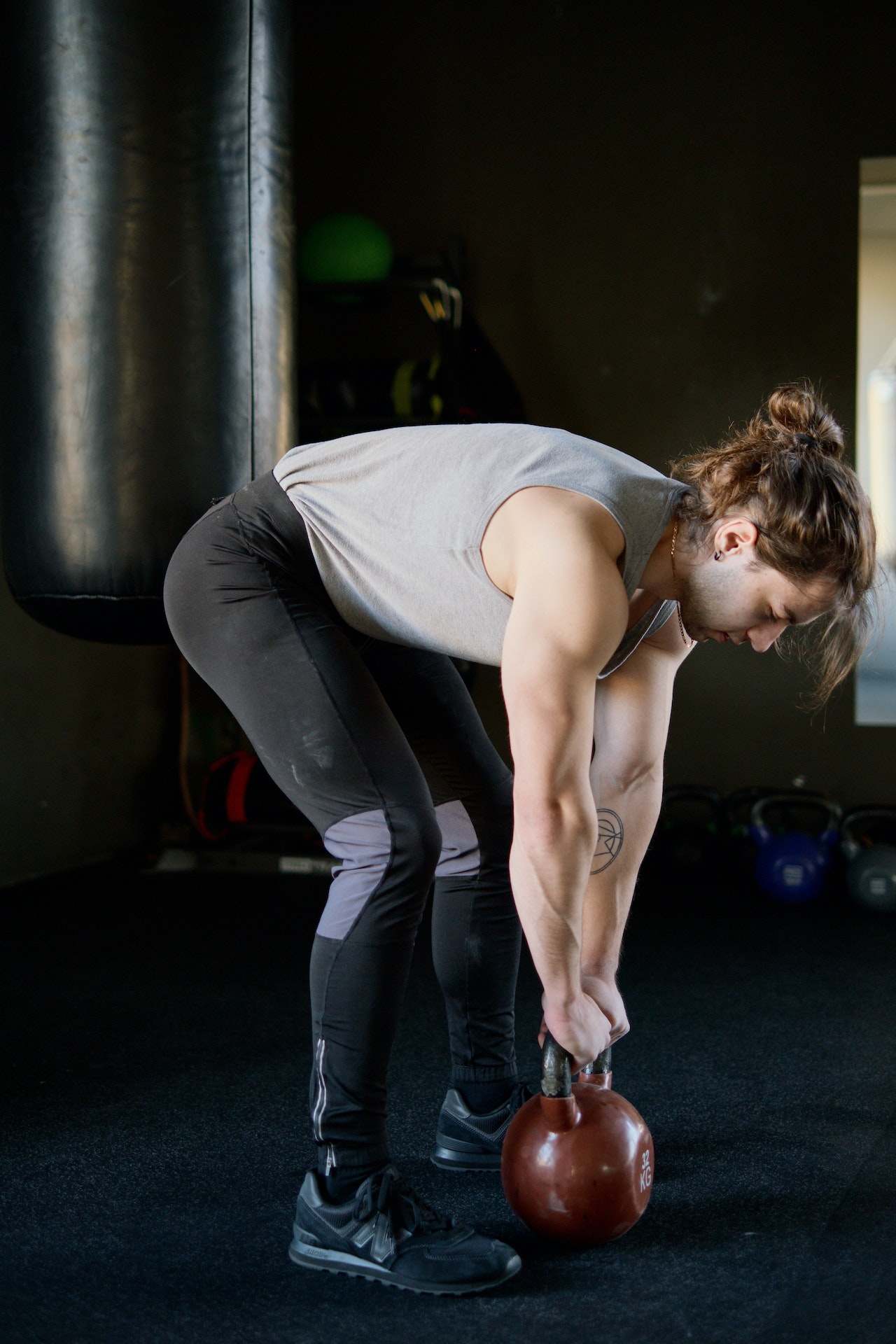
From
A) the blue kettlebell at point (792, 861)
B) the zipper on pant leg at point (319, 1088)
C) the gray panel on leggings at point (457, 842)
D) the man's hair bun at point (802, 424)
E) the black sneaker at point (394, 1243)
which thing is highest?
the man's hair bun at point (802, 424)

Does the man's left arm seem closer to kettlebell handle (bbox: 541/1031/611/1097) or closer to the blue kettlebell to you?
kettlebell handle (bbox: 541/1031/611/1097)

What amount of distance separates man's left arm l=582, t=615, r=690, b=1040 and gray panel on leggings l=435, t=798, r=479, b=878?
0.17m

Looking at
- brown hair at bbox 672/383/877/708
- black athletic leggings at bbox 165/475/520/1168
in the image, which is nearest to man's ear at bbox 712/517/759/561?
brown hair at bbox 672/383/877/708

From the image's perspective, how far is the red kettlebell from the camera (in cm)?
128

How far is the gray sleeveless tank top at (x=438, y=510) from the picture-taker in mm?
1223

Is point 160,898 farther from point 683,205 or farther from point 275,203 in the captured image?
point 683,205

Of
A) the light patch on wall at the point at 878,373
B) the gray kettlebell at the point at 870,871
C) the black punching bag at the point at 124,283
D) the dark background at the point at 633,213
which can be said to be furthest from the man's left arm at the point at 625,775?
the dark background at the point at 633,213

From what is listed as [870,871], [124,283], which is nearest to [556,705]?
[124,283]

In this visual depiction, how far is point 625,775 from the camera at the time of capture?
1.56 meters

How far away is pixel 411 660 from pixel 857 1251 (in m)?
0.90

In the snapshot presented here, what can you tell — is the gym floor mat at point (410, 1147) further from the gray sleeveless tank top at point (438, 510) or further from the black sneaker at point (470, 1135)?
the gray sleeveless tank top at point (438, 510)

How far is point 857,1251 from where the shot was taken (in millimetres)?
1354

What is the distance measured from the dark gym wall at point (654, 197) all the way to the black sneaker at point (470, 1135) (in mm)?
2617

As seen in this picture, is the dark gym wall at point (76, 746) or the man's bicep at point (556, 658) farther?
the dark gym wall at point (76, 746)
